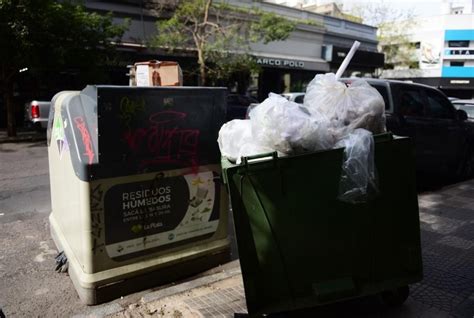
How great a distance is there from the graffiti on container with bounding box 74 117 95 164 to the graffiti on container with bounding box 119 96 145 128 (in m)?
0.31

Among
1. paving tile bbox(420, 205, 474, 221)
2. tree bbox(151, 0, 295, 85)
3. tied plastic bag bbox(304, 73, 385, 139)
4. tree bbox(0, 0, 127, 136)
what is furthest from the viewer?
tree bbox(151, 0, 295, 85)

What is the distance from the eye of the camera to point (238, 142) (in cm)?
307

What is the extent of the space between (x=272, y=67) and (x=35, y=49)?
13553 mm

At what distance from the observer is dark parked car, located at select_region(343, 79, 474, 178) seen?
22.4 feet

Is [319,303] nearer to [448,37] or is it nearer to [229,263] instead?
[229,263]

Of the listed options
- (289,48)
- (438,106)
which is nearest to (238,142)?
(438,106)

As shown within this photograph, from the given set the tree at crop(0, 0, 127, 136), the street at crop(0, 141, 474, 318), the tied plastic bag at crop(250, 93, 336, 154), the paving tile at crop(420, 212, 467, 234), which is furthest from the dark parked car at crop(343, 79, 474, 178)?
the tree at crop(0, 0, 127, 136)

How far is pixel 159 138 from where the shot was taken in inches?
142

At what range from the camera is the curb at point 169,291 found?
3.33m

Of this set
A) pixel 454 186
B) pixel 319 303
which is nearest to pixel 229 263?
pixel 319 303

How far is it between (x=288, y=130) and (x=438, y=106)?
5820 millimetres

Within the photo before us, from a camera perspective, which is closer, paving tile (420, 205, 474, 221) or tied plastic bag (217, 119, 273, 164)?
tied plastic bag (217, 119, 273, 164)

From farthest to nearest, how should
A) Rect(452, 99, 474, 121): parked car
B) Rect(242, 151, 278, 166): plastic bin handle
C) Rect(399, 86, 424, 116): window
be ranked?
1. Rect(452, 99, 474, 121): parked car
2. Rect(399, 86, 424, 116): window
3. Rect(242, 151, 278, 166): plastic bin handle

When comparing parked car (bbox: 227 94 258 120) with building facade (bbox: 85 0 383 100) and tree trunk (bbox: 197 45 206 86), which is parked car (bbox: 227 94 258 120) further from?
building facade (bbox: 85 0 383 100)
